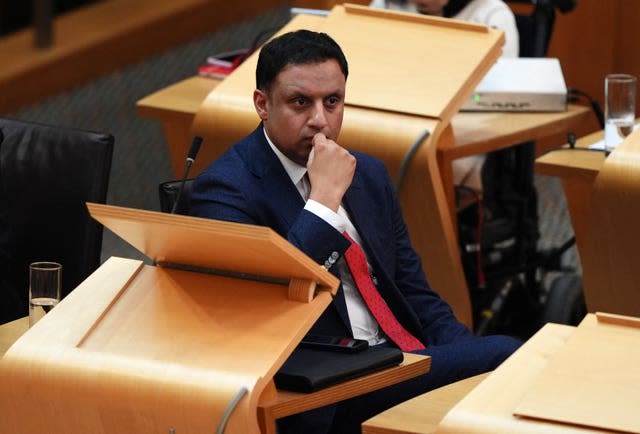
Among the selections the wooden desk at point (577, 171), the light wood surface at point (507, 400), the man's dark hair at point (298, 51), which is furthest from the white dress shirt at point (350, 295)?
the wooden desk at point (577, 171)

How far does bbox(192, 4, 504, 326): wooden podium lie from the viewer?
3.88 m

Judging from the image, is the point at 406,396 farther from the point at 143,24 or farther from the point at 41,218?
the point at 143,24

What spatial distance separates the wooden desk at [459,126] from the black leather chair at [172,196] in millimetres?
897

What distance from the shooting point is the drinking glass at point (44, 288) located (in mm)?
2854

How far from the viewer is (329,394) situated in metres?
2.46

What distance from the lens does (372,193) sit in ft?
10.5

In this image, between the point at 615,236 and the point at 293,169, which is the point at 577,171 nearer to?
the point at 615,236

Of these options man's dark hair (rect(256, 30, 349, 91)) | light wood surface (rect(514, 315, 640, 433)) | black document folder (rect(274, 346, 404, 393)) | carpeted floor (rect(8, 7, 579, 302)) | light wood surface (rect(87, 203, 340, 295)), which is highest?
man's dark hair (rect(256, 30, 349, 91))

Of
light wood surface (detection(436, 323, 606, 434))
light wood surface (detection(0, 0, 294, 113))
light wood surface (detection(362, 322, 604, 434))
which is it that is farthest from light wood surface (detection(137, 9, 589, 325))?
light wood surface (detection(0, 0, 294, 113))

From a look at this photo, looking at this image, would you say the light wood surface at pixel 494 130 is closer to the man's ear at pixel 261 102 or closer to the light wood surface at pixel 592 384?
the man's ear at pixel 261 102

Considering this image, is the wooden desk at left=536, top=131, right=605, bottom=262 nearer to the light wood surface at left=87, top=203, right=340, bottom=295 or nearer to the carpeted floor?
the carpeted floor

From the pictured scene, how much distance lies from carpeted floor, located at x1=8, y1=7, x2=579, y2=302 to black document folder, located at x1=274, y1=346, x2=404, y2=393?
274 cm

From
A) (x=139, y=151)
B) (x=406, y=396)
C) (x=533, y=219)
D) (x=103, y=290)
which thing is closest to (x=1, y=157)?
(x=103, y=290)

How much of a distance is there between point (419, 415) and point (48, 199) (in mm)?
1312
